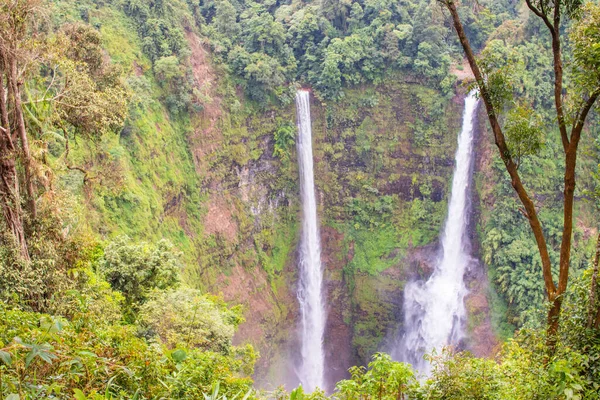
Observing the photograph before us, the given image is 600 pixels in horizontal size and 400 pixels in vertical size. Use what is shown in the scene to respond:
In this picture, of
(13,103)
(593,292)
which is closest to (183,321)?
(13,103)

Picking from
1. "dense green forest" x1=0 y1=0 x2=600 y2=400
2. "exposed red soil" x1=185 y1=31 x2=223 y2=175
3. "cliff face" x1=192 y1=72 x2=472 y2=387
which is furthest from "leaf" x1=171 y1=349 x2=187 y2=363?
"cliff face" x1=192 y1=72 x2=472 y2=387

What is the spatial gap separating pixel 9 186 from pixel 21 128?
88 centimetres

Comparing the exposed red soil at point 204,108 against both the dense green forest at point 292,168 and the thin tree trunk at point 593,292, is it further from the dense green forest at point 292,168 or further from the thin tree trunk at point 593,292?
the thin tree trunk at point 593,292

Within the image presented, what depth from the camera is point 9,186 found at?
7000mm

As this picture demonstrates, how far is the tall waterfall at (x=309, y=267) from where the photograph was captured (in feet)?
79.4

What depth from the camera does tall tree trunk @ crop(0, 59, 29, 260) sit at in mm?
6832

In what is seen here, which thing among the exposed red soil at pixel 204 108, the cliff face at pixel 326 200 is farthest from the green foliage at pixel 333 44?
the exposed red soil at pixel 204 108

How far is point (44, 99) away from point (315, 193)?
18396 mm

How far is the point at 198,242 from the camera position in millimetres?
20609

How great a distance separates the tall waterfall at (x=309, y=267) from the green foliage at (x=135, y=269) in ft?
44.2

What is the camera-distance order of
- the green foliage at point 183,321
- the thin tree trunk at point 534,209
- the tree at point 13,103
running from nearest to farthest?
the thin tree trunk at point 534,209 → the tree at point 13,103 → the green foliage at point 183,321

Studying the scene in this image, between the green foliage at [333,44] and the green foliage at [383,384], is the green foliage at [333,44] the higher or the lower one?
the higher one

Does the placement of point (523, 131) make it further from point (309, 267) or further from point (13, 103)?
point (309, 267)

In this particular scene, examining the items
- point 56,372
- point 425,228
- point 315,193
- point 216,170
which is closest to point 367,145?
point 315,193
